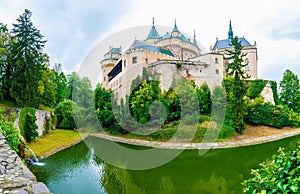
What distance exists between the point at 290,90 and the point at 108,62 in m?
22.4

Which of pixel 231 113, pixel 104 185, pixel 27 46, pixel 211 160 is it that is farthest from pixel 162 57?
pixel 104 185

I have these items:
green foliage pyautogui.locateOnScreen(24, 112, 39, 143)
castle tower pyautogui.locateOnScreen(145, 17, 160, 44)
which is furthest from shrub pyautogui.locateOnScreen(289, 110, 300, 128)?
castle tower pyautogui.locateOnScreen(145, 17, 160, 44)

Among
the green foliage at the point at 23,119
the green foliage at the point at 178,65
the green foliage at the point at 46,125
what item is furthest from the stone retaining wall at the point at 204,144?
the green foliage at the point at 178,65

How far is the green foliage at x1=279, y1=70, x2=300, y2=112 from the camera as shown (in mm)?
27312

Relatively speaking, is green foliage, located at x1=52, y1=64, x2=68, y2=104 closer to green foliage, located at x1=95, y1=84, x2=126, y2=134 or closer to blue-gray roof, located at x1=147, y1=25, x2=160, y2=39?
green foliage, located at x1=95, y1=84, x2=126, y2=134

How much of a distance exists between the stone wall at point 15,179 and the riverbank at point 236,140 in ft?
41.3

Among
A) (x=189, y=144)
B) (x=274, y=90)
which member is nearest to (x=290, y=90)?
(x=274, y=90)

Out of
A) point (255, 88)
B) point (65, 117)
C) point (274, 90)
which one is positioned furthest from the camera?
point (274, 90)

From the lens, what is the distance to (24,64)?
54.4 feet

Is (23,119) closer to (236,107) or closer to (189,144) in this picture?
(189,144)

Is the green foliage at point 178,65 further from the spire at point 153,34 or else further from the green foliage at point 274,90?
the spire at point 153,34

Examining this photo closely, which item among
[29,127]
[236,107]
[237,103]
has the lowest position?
[29,127]

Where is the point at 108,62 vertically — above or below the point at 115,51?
below

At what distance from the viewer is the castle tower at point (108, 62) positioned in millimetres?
33562
